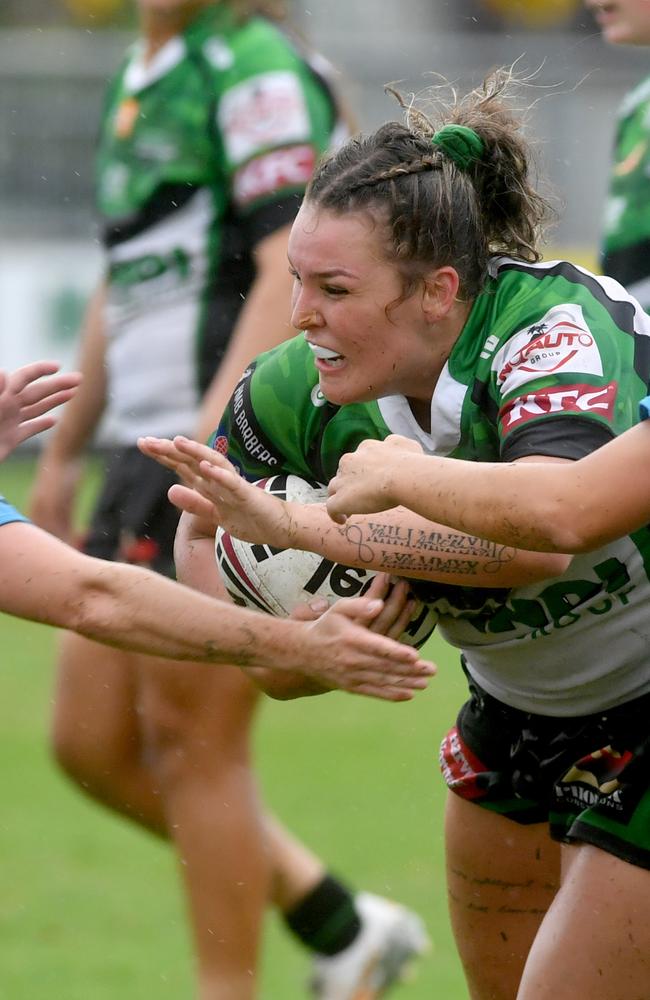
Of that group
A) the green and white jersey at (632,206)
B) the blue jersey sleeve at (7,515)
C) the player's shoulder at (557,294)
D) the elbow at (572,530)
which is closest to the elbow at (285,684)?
the blue jersey sleeve at (7,515)

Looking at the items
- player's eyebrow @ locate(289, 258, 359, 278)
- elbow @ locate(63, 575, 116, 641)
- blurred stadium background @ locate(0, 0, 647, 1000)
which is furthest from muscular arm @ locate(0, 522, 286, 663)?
blurred stadium background @ locate(0, 0, 647, 1000)

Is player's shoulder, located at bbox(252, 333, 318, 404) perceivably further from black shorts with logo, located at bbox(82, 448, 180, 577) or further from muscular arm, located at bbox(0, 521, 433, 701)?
black shorts with logo, located at bbox(82, 448, 180, 577)

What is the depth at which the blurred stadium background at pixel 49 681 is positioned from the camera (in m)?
5.12

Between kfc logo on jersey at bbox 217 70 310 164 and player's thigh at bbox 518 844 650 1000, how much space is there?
2328mm

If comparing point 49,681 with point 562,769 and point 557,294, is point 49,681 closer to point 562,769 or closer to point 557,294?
point 562,769

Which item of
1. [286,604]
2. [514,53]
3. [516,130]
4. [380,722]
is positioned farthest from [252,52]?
[514,53]

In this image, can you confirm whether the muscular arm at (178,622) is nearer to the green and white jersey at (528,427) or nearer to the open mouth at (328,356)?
the green and white jersey at (528,427)

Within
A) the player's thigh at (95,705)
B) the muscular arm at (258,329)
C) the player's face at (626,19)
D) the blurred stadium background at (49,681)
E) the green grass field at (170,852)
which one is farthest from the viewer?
the blurred stadium background at (49,681)

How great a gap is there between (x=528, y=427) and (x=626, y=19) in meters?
1.96

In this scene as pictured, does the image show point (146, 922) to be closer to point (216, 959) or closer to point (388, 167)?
point (216, 959)

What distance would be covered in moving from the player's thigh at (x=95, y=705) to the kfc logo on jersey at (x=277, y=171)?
4.22ft

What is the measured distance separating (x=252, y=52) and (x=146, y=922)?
8.43 feet

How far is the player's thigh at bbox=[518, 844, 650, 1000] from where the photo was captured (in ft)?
9.82

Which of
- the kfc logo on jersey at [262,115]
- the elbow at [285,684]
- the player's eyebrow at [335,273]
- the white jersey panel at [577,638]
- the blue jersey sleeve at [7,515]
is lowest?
the elbow at [285,684]
